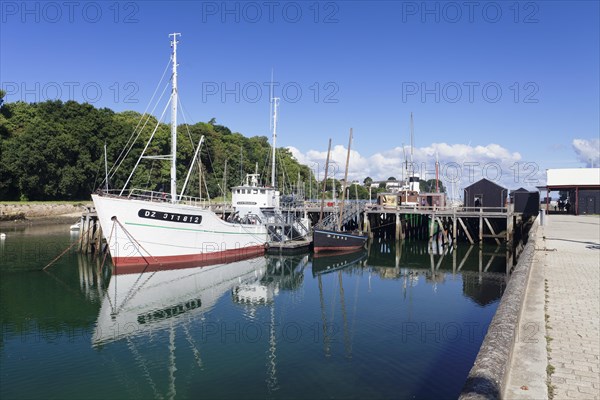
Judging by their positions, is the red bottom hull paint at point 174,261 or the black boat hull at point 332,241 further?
the black boat hull at point 332,241

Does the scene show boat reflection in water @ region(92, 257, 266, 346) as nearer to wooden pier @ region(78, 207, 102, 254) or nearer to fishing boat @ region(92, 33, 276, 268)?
fishing boat @ region(92, 33, 276, 268)

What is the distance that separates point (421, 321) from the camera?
50.1 ft

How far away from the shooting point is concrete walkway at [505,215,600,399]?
6.25 meters

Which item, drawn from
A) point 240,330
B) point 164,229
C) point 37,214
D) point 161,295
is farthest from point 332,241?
point 37,214

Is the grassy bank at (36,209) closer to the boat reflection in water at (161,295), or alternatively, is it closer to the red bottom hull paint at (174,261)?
the red bottom hull paint at (174,261)

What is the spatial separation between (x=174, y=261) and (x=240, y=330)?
12.2m

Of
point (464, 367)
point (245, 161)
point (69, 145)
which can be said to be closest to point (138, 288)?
point (464, 367)

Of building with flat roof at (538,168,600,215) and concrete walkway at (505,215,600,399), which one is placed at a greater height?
building with flat roof at (538,168,600,215)

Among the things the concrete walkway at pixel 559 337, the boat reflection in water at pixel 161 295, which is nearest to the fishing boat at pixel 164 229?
the boat reflection in water at pixel 161 295

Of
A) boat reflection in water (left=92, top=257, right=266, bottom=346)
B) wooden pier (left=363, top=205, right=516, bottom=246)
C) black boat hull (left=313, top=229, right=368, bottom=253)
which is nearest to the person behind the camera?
boat reflection in water (left=92, top=257, right=266, bottom=346)

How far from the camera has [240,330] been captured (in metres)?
14.4

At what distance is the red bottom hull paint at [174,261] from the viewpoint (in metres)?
23.6

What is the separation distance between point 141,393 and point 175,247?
15854 mm

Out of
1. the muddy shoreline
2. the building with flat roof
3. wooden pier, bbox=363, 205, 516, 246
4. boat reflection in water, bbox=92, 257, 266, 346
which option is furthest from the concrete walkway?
the muddy shoreline
